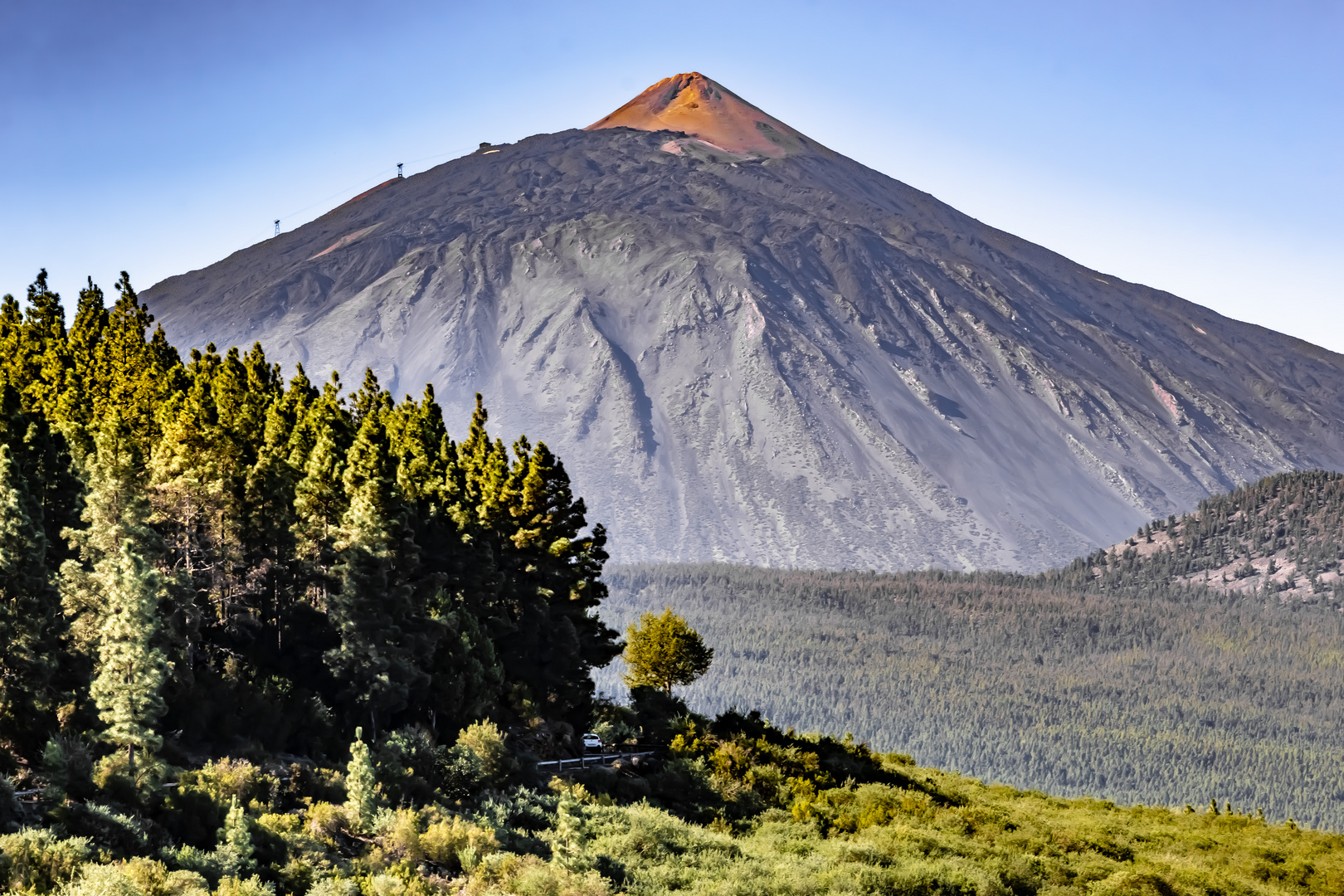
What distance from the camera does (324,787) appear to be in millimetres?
50781

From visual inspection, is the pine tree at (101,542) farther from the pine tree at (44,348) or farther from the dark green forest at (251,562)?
the pine tree at (44,348)

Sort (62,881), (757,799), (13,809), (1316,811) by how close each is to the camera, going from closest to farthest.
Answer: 1. (62,881)
2. (13,809)
3. (757,799)
4. (1316,811)

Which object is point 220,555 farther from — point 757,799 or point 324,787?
point 757,799

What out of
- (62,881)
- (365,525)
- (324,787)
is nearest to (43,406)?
(365,525)

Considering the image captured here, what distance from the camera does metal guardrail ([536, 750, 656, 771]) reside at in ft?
212

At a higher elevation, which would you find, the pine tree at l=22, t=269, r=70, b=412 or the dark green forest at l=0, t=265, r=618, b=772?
the pine tree at l=22, t=269, r=70, b=412

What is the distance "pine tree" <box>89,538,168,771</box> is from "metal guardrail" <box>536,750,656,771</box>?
20.9 metres

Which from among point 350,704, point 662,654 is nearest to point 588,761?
point 350,704

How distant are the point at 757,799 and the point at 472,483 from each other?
22832 millimetres

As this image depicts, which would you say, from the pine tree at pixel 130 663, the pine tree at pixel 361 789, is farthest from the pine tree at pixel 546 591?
the pine tree at pixel 130 663

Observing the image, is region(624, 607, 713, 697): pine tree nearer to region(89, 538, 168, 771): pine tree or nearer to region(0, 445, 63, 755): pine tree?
region(89, 538, 168, 771): pine tree

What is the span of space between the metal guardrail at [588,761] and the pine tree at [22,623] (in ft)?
75.7

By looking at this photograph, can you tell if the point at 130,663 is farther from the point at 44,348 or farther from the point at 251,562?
the point at 44,348

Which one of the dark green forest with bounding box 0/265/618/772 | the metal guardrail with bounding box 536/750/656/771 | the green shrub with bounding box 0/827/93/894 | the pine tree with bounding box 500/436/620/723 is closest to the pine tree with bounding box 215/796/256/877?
the green shrub with bounding box 0/827/93/894
